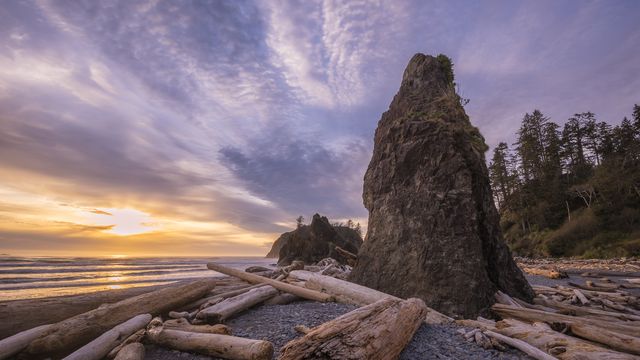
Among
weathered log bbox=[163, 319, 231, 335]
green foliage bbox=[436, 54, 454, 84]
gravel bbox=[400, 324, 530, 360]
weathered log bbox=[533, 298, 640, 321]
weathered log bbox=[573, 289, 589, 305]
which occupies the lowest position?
weathered log bbox=[573, 289, 589, 305]

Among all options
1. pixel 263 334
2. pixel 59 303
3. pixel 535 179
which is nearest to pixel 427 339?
pixel 263 334

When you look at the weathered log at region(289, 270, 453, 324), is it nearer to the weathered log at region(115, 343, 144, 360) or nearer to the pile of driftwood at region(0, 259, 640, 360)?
the pile of driftwood at region(0, 259, 640, 360)

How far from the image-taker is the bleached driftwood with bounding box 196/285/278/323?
6383mm

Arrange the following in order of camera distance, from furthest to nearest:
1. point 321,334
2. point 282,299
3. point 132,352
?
point 282,299 → point 132,352 → point 321,334

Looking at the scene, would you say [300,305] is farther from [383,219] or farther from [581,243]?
[581,243]


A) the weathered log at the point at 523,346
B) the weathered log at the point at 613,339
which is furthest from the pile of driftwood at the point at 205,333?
the weathered log at the point at 613,339

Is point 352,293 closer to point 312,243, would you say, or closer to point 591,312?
point 591,312

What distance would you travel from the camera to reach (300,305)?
7754 millimetres

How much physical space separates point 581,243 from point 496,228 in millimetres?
39863

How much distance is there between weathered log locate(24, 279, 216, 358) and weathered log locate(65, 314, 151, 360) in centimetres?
38

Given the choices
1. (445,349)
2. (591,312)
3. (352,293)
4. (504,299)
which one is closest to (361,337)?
(445,349)

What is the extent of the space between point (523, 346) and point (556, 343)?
571 millimetres

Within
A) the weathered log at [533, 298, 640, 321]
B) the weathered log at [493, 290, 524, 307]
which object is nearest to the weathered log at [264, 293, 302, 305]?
the weathered log at [493, 290, 524, 307]

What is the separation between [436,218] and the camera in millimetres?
8461
